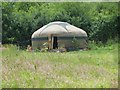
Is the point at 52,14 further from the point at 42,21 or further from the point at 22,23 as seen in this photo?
the point at 22,23

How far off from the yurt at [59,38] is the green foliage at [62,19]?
1.43 metres

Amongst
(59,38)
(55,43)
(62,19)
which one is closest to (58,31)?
(59,38)

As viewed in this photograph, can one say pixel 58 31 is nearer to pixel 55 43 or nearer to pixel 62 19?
pixel 55 43

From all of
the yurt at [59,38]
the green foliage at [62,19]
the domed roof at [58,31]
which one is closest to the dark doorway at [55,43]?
the yurt at [59,38]

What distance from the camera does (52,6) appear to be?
23234 millimetres

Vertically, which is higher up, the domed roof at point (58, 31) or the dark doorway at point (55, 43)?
the domed roof at point (58, 31)

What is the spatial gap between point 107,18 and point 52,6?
176 inches

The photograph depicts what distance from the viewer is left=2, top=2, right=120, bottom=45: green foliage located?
1989 centimetres

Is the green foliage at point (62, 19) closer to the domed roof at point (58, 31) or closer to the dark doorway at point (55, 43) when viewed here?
the domed roof at point (58, 31)

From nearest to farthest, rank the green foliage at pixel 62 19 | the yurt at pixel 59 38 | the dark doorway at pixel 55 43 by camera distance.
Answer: the yurt at pixel 59 38
the dark doorway at pixel 55 43
the green foliage at pixel 62 19

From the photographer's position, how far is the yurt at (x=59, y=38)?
1859 cm

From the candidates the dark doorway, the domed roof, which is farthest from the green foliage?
the dark doorway

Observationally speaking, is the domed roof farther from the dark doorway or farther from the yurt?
the dark doorway

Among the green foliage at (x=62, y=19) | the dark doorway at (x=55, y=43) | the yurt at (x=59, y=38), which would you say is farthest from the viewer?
the green foliage at (x=62, y=19)
